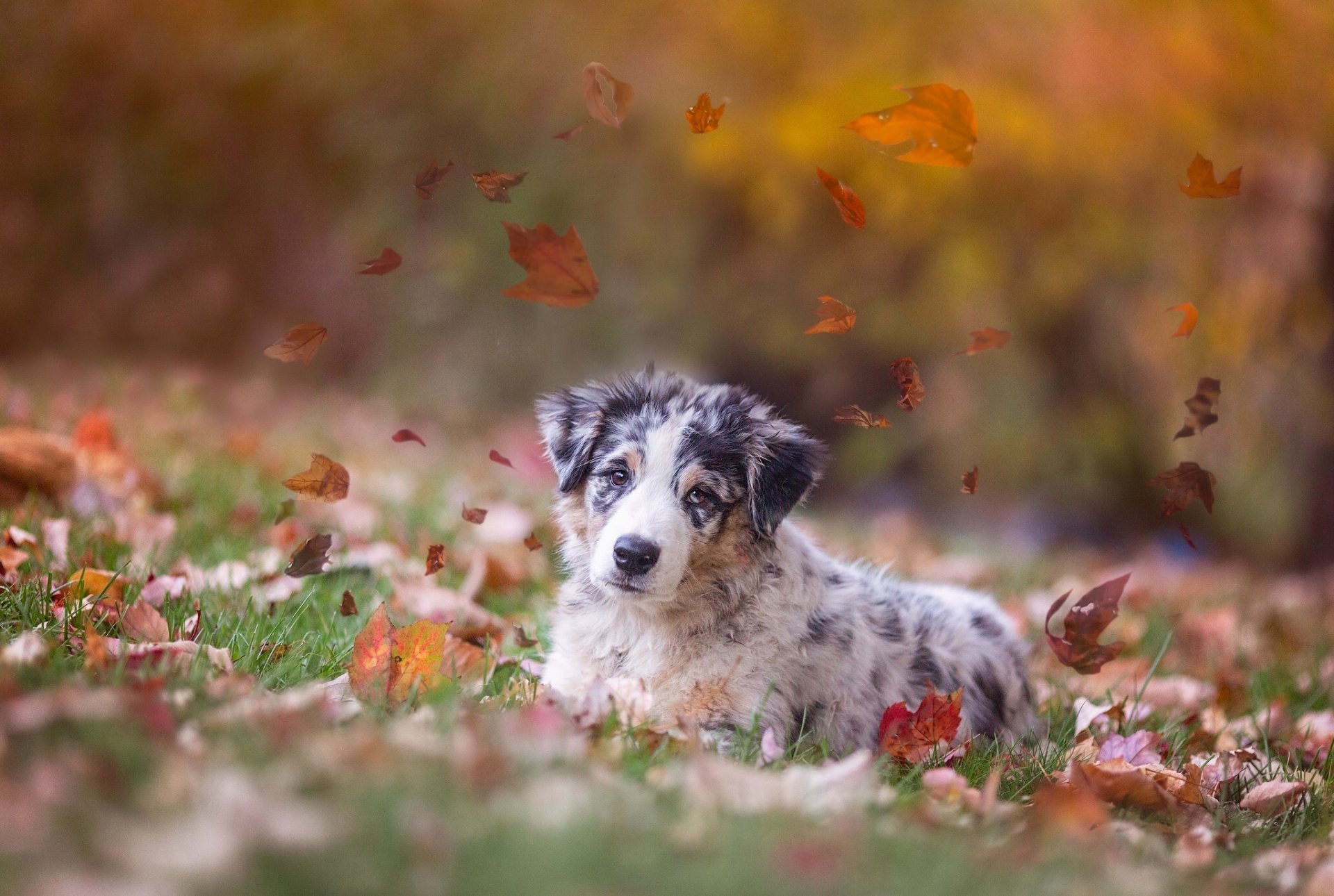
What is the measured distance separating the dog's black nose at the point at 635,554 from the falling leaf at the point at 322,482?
96 cm

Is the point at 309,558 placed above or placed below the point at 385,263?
below

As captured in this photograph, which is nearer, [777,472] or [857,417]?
[857,417]

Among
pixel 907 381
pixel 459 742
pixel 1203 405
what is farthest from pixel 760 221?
pixel 459 742

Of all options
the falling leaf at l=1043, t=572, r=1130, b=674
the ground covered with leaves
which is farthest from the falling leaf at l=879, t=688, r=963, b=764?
the falling leaf at l=1043, t=572, r=1130, b=674

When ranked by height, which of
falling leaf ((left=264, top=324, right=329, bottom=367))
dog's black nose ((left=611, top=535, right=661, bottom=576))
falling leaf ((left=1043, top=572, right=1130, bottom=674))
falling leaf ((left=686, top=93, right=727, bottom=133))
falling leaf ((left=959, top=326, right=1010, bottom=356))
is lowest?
falling leaf ((left=1043, top=572, right=1130, bottom=674))

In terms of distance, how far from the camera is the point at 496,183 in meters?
3.52

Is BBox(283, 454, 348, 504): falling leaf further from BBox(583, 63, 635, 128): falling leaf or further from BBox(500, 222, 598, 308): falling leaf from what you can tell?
BBox(583, 63, 635, 128): falling leaf

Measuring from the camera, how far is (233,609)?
3725 millimetres

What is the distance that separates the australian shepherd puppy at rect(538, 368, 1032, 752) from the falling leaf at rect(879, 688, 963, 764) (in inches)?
7.0

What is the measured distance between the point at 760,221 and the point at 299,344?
8782 mm

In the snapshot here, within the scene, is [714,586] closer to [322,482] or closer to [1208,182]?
[322,482]

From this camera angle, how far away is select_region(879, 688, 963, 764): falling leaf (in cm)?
339

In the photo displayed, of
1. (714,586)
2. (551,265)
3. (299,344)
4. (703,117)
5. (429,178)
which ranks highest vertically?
(703,117)

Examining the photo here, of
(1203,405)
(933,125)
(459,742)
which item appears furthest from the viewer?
(1203,405)
